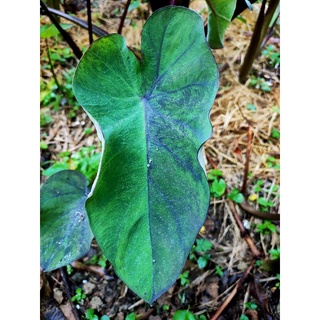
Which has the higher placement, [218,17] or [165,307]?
[218,17]

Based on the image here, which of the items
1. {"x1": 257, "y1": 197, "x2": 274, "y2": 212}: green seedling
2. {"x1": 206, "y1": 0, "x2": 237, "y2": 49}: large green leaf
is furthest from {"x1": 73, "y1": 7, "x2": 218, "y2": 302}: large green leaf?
{"x1": 257, "y1": 197, "x2": 274, "y2": 212}: green seedling

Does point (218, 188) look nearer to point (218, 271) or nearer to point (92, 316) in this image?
point (218, 271)

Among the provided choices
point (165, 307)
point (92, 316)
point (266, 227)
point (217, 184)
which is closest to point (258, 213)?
point (266, 227)

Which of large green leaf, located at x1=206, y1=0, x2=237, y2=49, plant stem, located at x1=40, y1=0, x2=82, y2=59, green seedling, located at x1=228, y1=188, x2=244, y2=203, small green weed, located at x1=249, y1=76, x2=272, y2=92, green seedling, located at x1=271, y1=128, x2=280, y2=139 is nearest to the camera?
large green leaf, located at x1=206, y1=0, x2=237, y2=49

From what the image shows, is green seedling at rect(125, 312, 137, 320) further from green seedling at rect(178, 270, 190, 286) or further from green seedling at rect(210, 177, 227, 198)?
green seedling at rect(210, 177, 227, 198)

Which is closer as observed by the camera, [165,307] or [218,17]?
[218,17]

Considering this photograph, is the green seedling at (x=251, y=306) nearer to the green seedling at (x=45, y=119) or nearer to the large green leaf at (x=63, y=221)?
the large green leaf at (x=63, y=221)

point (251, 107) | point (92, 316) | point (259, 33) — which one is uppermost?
point (259, 33)

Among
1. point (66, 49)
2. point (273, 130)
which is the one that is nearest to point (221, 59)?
point (273, 130)

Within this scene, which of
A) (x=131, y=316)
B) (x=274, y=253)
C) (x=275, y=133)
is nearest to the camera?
(x=131, y=316)
